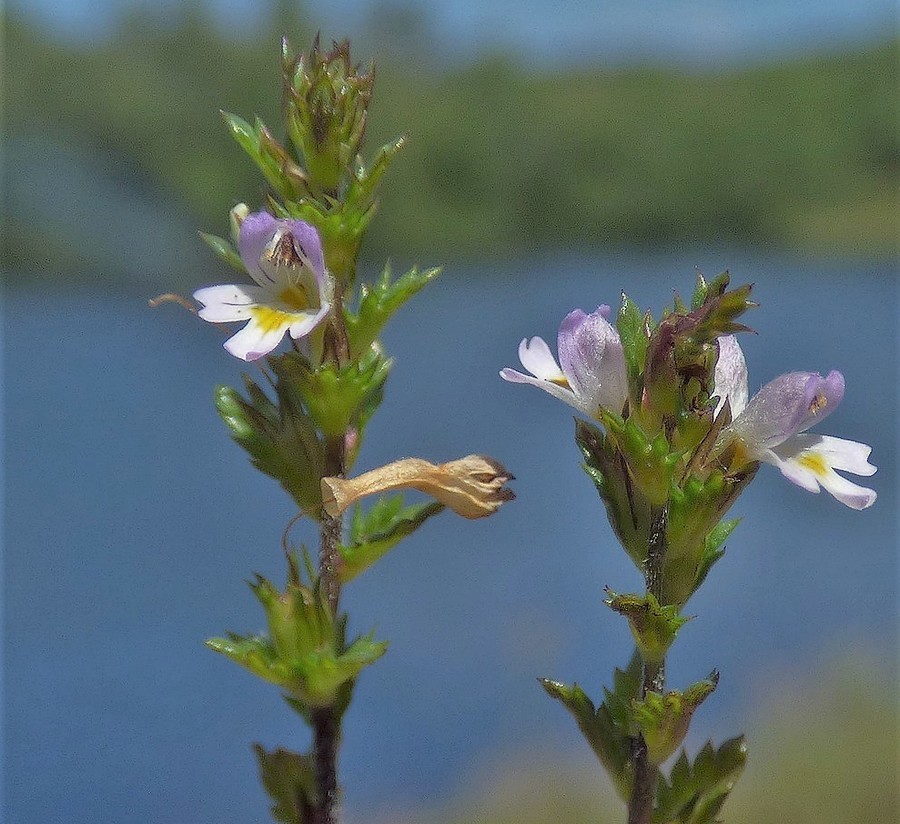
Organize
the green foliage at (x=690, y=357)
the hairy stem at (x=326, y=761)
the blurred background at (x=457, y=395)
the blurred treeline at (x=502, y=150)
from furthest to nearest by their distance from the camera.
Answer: the blurred treeline at (x=502, y=150)
the blurred background at (x=457, y=395)
the hairy stem at (x=326, y=761)
the green foliage at (x=690, y=357)

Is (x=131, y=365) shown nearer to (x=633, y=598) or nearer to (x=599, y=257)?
(x=599, y=257)

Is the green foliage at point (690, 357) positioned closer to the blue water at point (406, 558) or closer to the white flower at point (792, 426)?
the white flower at point (792, 426)

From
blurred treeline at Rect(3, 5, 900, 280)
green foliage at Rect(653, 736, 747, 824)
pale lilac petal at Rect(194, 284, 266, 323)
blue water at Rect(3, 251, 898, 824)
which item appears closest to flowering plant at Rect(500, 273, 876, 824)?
green foliage at Rect(653, 736, 747, 824)

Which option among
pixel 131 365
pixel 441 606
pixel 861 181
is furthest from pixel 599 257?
pixel 441 606

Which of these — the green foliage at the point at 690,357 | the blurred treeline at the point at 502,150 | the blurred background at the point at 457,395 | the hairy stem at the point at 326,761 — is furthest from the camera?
the blurred treeline at the point at 502,150

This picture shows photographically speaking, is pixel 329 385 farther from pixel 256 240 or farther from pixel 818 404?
pixel 818 404

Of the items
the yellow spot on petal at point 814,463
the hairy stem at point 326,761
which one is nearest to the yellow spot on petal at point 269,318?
the hairy stem at point 326,761

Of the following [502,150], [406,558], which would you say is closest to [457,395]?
[406,558]
